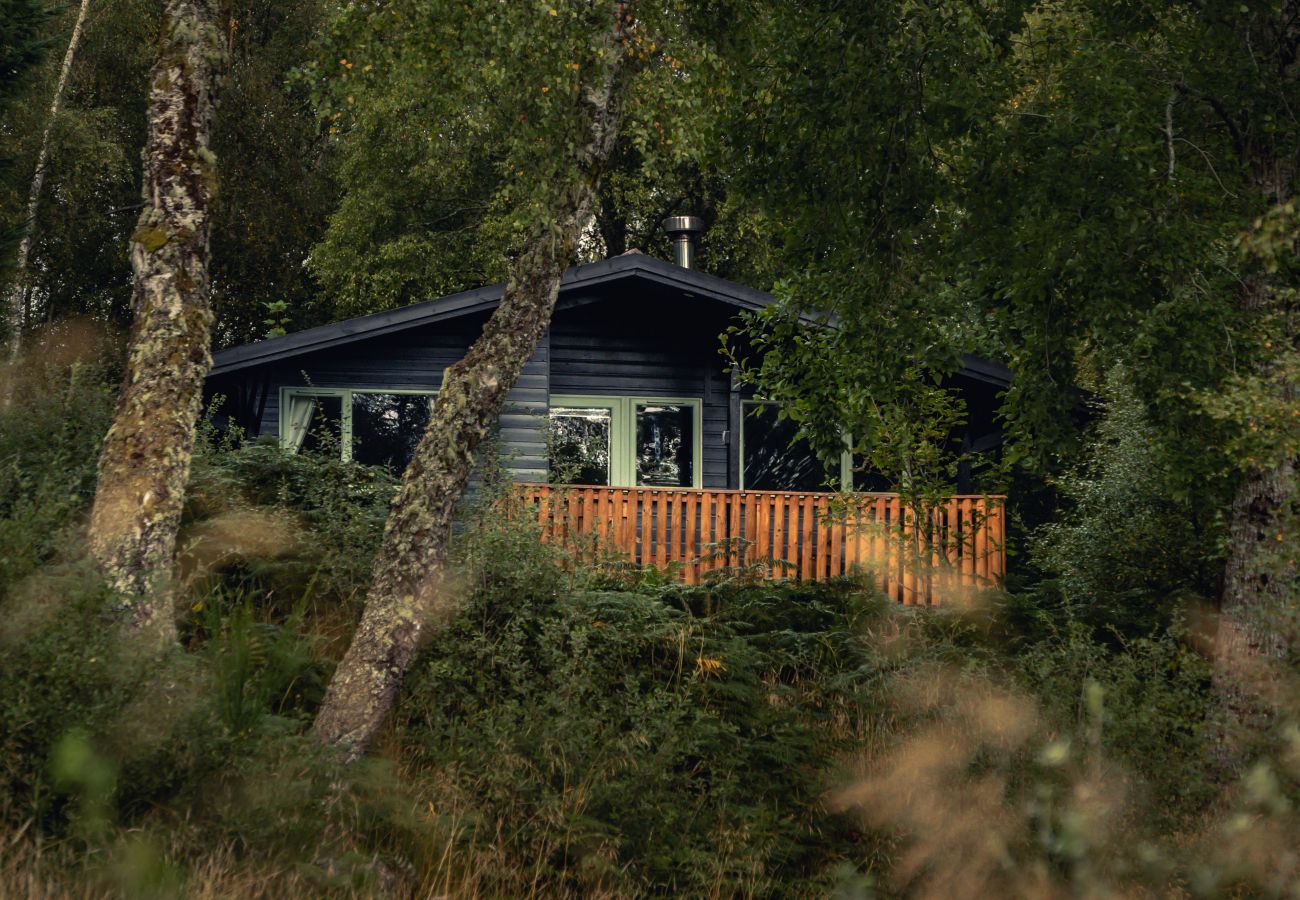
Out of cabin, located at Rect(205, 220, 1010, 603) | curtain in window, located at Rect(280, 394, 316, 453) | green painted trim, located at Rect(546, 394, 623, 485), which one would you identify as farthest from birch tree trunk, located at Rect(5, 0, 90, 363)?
green painted trim, located at Rect(546, 394, 623, 485)

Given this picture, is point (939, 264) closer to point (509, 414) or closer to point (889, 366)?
point (889, 366)

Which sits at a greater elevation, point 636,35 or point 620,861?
point 636,35

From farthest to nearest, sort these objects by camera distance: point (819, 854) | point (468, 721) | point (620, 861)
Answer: point (468, 721), point (819, 854), point (620, 861)

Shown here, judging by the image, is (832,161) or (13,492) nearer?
(13,492)

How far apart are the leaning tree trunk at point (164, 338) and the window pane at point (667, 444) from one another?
34.2 ft

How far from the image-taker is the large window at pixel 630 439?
1747 centimetres

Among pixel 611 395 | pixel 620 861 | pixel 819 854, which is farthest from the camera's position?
pixel 611 395

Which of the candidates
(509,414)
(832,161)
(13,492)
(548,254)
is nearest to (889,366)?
(832,161)

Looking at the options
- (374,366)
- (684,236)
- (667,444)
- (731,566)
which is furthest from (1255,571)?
(684,236)

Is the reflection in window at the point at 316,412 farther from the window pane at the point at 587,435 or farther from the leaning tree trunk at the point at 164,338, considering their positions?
the leaning tree trunk at the point at 164,338

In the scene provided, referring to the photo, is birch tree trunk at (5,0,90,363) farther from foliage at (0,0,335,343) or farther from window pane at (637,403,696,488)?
window pane at (637,403,696,488)

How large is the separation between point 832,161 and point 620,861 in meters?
5.60

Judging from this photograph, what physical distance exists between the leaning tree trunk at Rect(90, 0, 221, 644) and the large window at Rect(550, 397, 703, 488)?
387 inches

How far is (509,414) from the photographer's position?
53.6 feet
